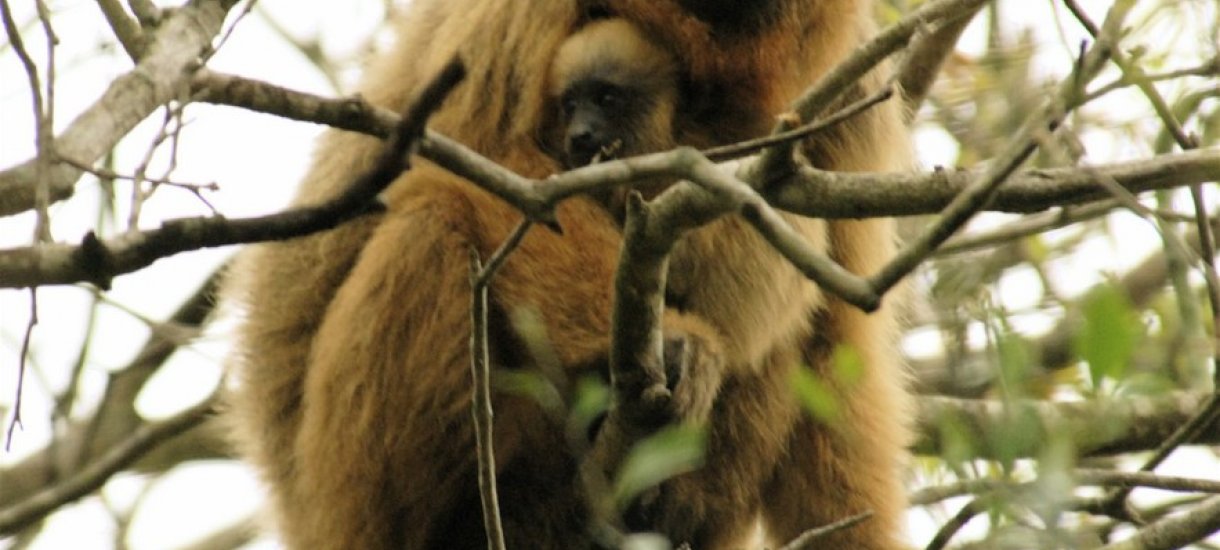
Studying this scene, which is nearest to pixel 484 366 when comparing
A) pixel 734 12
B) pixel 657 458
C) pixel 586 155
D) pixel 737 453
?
pixel 657 458

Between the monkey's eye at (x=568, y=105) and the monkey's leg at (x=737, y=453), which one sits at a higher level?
the monkey's eye at (x=568, y=105)

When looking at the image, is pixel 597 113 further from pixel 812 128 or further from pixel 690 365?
pixel 812 128

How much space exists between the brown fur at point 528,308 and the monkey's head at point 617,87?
8cm

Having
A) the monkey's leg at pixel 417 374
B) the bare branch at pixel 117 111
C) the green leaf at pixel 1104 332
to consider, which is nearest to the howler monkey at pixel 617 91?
the monkey's leg at pixel 417 374

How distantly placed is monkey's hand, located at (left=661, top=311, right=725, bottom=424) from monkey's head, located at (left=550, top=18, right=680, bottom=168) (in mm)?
567

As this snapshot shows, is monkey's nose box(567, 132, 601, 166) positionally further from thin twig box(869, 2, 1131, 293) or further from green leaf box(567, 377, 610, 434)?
thin twig box(869, 2, 1131, 293)

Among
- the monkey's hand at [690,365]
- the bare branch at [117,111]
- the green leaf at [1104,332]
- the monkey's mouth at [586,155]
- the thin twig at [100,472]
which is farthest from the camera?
the thin twig at [100,472]

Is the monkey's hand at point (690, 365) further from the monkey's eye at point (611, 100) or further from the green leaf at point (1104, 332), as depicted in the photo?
the green leaf at point (1104, 332)

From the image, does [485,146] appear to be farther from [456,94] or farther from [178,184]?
[178,184]

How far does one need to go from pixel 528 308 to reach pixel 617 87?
0.75 m

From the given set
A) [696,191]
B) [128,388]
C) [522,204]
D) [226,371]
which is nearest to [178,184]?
[522,204]

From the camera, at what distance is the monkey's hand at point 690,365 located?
441 cm

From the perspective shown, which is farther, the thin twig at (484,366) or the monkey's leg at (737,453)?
the monkey's leg at (737,453)

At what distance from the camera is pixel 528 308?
4566mm
